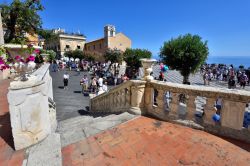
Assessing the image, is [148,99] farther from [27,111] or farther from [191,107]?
[27,111]

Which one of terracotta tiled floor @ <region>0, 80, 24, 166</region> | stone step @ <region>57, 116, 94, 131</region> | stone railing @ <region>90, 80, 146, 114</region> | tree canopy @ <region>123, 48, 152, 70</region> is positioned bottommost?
stone step @ <region>57, 116, 94, 131</region>

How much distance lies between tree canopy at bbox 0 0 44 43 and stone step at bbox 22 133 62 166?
1546cm

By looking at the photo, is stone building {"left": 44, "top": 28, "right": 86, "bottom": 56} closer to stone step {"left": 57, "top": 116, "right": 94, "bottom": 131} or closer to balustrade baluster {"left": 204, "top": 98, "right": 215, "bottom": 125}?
stone step {"left": 57, "top": 116, "right": 94, "bottom": 131}

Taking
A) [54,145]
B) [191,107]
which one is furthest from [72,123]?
[191,107]

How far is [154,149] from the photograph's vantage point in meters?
2.85

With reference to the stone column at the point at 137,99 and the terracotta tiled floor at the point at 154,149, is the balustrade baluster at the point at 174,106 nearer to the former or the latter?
the terracotta tiled floor at the point at 154,149

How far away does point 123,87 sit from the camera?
5.12 metres

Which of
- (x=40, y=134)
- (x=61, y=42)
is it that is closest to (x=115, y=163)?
(x=40, y=134)

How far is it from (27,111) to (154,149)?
7.55ft

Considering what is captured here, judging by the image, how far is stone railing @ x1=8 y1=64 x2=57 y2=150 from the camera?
→ 8.64ft

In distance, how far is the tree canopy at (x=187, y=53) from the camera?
16.9 m

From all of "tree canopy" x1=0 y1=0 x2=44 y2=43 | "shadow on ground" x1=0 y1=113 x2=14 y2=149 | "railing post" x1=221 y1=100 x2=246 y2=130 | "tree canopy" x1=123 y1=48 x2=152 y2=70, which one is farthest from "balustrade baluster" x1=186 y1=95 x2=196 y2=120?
"tree canopy" x1=123 y1=48 x2=152 y2=70

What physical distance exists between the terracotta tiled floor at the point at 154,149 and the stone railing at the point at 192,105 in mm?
275

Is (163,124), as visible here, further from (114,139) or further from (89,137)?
(89,137)
